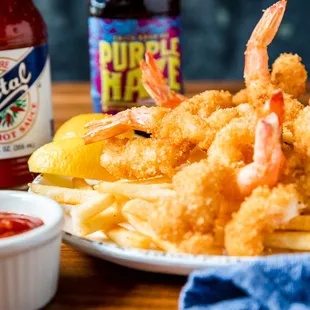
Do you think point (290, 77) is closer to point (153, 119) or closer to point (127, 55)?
point (153, 119)

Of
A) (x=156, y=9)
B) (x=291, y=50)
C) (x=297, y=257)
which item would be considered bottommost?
(x=291, y=50)

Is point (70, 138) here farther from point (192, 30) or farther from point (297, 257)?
point (192, 30)

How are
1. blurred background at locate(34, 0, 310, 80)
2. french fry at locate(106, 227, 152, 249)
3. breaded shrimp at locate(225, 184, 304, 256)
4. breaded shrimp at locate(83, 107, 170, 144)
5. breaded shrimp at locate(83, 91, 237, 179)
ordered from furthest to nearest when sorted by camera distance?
blurred background at locate(34, 0, 310, 80) → breaded shrimp at locate(83, 107, 170, 144) → breaded shrimp at locate(83, 91, 237, 179) → french fry at locate(106, 227, 152, 249) → breaded shrimp at locate(225, 184, 304, 256)

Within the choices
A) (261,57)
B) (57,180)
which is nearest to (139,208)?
(57,180)

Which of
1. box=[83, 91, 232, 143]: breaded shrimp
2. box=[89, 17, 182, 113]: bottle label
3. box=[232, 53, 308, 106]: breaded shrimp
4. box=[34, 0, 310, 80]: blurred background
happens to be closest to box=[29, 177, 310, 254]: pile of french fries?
box=[83, 91, 232, 143]: breaded shrimp

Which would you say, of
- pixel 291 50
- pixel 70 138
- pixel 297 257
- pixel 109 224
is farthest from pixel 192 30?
pixel 297 257

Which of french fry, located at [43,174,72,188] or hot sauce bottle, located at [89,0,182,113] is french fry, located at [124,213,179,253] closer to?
french fry, located at [43,174,72,188]

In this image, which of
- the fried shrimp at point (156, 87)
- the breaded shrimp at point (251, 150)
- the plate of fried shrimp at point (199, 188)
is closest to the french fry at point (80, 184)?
the plate of fried shrimp at point (199, 188)
